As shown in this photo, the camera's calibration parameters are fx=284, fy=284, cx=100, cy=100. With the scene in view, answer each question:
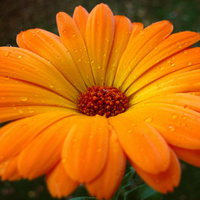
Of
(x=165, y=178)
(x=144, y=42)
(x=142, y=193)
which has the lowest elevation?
(x=142, y=193)

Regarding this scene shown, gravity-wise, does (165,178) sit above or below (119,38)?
below

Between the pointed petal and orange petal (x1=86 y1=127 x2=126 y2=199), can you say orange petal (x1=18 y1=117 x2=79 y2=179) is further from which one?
the pointed petal

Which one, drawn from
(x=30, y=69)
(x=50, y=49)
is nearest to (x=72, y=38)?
(x=50, y=49)

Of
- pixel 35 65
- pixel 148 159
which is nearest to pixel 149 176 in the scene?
pixel 148 159

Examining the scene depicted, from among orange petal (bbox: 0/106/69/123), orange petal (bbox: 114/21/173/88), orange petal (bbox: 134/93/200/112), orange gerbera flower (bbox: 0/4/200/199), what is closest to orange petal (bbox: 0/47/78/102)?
orange gerbera flower (bbox: 0/4/200/199)

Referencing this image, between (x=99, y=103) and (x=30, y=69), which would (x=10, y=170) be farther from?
(x=99, y=103)

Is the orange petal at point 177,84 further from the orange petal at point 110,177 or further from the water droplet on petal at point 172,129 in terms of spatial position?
the orange petal at point 110,177

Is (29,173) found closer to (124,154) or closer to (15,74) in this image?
(124,154)
